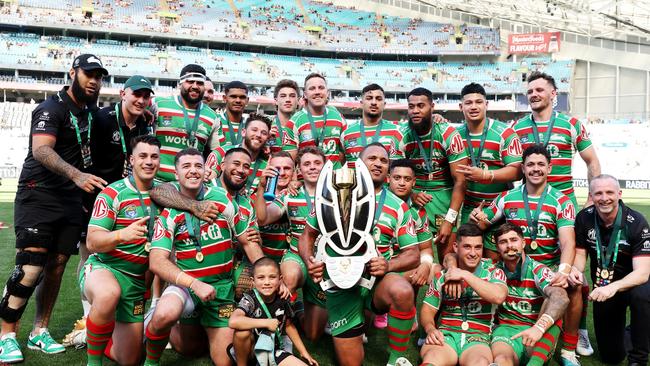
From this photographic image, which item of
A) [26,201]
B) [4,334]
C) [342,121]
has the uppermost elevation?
[342,121]

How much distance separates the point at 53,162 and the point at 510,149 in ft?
12.7

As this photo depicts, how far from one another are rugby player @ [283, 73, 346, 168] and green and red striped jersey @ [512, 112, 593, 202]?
6.33ft

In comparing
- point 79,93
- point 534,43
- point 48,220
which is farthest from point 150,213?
point 534,43

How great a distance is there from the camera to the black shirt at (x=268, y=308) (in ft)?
13.0

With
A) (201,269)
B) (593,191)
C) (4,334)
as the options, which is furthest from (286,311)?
(593,191)

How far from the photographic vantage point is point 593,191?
4.55m

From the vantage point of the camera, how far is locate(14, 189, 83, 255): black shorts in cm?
456

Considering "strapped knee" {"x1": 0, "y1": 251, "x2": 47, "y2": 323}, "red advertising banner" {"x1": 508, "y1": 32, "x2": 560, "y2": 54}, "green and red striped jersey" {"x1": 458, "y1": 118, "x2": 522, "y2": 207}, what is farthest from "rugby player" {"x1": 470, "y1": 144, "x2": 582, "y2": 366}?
"red advertising banner" {"x1": 508, "y1": 32, "x2": 560, "y2": 54}

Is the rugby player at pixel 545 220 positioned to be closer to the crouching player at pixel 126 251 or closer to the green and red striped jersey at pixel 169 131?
the crouching player at pixel 126 251

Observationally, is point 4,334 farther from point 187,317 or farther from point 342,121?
point 342,121

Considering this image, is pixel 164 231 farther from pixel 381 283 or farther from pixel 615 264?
pixel 615 264

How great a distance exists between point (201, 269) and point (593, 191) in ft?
10.2

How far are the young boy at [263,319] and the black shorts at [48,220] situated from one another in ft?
5.64

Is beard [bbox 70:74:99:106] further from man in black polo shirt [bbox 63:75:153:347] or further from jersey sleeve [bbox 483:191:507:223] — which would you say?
jersey sleeve [bbox 483:191:507:223]
